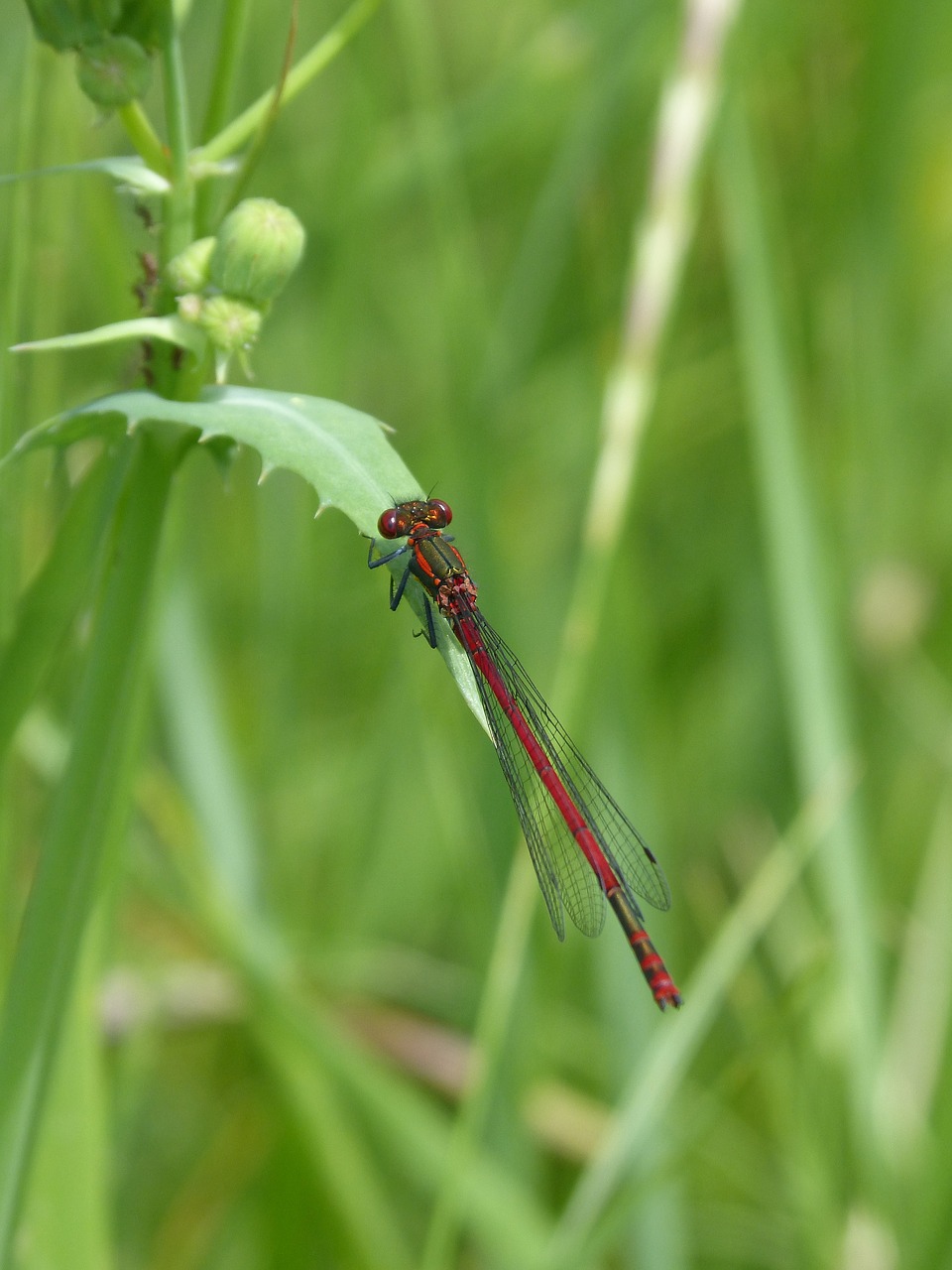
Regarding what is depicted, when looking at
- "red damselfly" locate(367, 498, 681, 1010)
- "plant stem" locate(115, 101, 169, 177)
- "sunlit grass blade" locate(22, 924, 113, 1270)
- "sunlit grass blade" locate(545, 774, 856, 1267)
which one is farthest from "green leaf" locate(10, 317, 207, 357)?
"sunlit grass blade" locate(545, 774, 856, 1267)

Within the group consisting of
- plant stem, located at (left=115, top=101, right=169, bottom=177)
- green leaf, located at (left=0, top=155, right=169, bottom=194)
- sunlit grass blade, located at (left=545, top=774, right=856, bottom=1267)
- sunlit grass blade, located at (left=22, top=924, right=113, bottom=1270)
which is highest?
plant stem, located at (left=115, top=101, right=169, bottom=177)

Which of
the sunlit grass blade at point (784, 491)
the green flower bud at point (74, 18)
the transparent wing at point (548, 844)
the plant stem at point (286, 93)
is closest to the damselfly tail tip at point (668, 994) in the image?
the transparent wing at point (548, 844)

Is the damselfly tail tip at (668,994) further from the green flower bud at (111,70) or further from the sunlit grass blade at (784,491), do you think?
the green flower bud at (111,70)

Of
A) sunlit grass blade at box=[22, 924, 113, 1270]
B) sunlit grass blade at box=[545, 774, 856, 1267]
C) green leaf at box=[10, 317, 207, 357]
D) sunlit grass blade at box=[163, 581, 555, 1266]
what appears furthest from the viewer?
sunlit grass blade at box=[163, 581, 555, 1266]

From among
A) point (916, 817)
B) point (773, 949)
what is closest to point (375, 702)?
point (773, 949)

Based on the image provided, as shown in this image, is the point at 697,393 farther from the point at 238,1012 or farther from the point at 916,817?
the point at 238,1012

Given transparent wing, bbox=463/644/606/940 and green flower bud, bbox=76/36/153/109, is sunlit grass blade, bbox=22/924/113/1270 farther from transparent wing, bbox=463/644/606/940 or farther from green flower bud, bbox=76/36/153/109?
green flower bud, bbox=76/36/153/109

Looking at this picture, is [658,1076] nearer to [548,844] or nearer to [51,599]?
[548,844]
